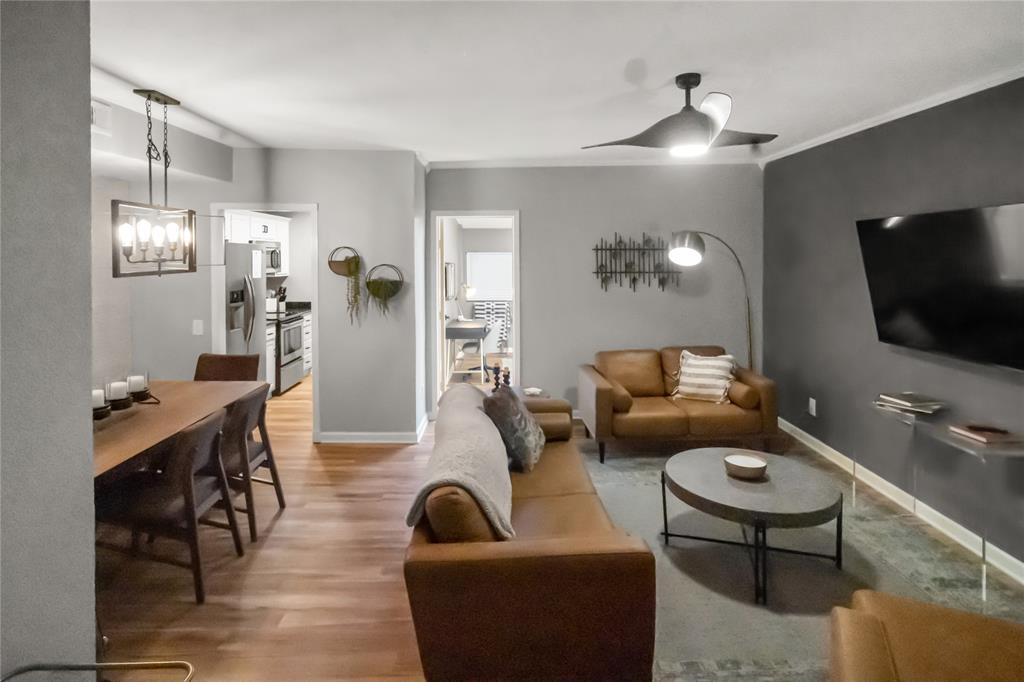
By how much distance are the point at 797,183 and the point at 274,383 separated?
6.04m

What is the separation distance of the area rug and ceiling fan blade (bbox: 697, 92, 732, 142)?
215 cm

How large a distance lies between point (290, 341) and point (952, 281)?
6904mm

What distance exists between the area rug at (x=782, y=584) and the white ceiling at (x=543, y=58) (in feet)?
8.17

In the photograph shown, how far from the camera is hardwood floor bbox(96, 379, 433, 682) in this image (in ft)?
8.27

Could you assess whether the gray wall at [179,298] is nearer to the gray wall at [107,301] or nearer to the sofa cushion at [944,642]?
the gray wall at [107,301]

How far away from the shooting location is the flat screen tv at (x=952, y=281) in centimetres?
303

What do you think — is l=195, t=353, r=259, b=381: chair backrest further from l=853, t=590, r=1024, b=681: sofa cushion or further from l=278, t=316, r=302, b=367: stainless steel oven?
l=853, t=590, r=1024, b=681: sofa cushion

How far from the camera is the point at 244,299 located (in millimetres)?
6453

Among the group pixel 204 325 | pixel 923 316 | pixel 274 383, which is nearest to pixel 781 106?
pixel 923 316

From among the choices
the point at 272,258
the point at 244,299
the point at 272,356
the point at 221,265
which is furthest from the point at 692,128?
the point at 272,258

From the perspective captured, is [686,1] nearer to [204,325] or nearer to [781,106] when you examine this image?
[781,106]

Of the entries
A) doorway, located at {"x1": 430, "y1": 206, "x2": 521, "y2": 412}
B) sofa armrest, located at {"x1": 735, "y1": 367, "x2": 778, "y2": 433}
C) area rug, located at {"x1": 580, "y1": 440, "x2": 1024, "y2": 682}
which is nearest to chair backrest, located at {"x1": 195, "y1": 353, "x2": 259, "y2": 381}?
area rug, located at {"x1": 580, "y1": 440, "x2": 1024, "y2": 682}

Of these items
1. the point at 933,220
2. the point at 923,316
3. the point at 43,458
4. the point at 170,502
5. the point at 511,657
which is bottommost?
the point at 511,657

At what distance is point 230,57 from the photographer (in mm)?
3027
